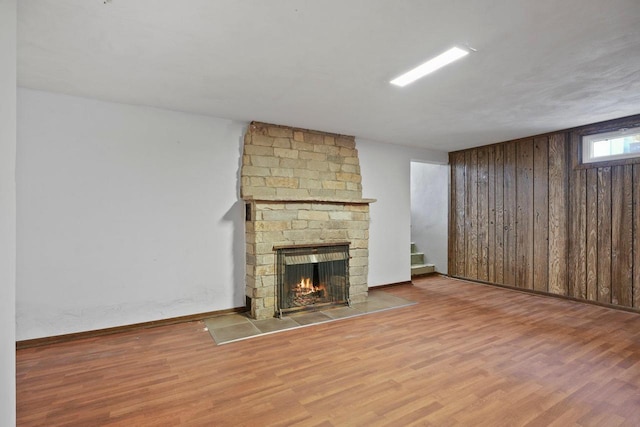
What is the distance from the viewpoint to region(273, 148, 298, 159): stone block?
4.27m

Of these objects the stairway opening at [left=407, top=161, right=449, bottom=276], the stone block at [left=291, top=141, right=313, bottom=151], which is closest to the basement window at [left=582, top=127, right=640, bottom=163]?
the stairway opening at [left=407, top=161, right=449, bottom=276]

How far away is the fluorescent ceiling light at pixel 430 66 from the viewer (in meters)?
2.37

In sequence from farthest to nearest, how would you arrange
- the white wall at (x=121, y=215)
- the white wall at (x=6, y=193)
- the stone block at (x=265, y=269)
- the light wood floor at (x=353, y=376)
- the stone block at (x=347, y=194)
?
the stone block at (x=347, y=194) → the stone block at (x=265, y=269) → the white wall at (x=121, y=215) → the light wood floor at (x=353, y=376) → the white wall at (x=6, y=193)

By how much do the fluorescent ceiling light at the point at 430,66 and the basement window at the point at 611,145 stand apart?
3.34 m

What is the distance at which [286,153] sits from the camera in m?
4.34

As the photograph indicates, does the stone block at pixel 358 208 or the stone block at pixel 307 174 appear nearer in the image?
the stone block at pixel 307 174

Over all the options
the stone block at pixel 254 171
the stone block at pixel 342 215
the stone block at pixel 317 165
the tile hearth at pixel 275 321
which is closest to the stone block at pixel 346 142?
the stone block at pixel 317 165

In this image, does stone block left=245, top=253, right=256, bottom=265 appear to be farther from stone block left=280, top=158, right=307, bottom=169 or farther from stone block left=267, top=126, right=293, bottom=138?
stone block left=267, top=126, right=293, bottom=138

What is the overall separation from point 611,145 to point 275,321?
5.10 metres

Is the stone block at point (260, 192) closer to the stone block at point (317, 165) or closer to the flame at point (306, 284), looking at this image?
the stone block at point (317, 165)

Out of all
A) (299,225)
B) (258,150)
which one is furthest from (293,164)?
(299,225)

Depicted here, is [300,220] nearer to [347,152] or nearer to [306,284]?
[306,284]

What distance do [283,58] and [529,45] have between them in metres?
1.83

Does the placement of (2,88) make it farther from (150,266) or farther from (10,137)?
(150,266)
